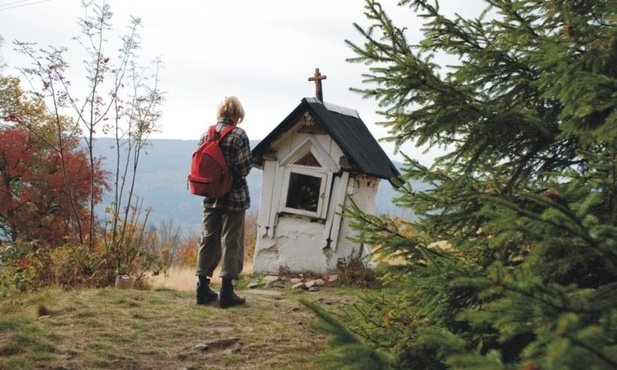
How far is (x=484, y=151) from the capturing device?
9.67ft

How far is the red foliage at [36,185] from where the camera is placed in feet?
64.1

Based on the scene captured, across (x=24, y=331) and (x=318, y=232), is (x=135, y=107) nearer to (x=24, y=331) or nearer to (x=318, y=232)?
(x=318, y=232)

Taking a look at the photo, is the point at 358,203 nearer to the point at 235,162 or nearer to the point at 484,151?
the point at 235,162

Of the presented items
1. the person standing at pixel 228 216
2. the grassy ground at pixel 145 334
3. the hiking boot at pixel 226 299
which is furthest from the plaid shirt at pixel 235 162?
the grassy ground at pixel 145 334

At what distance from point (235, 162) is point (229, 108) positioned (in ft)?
1.97

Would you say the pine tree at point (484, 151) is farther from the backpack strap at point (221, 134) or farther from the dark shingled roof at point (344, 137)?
the dark shingled roof at point (344, 137)

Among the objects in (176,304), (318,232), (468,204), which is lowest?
(176,304)

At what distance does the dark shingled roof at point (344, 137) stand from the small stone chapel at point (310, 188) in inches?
0.7

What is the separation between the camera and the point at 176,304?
5.64 m

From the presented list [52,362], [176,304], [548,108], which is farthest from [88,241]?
[548,108]

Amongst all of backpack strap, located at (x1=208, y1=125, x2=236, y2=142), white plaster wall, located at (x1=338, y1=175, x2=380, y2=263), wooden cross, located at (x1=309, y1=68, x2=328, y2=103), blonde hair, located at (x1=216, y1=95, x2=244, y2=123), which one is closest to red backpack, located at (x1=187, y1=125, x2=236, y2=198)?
backpack strap, located at (x1=208, y1=125, x2=236, y2=142)

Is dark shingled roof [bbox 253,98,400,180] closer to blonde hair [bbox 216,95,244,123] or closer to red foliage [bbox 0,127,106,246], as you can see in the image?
blonde hair [bbox 216,95,244,123]

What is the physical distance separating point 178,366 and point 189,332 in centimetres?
78

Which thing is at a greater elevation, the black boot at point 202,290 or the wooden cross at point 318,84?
the wooden cross at point 318,84
